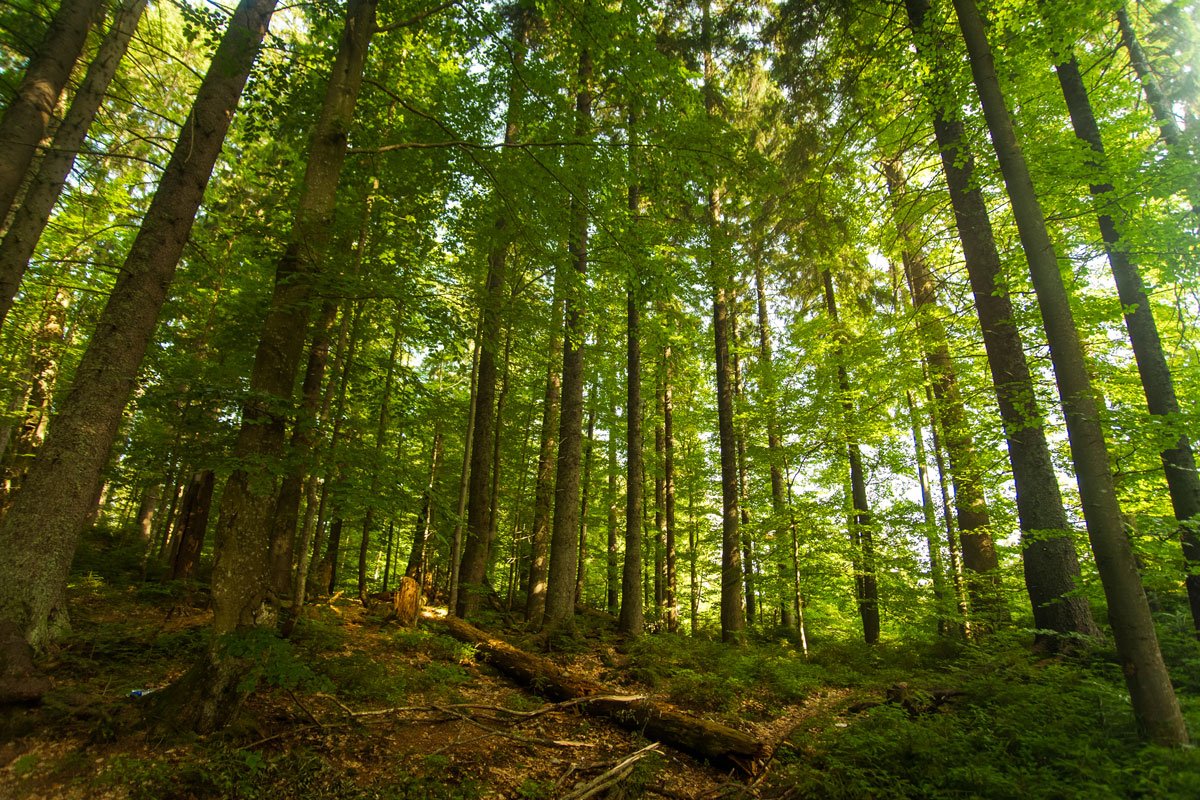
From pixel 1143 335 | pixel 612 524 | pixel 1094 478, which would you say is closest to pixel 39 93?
pixel 1094 478

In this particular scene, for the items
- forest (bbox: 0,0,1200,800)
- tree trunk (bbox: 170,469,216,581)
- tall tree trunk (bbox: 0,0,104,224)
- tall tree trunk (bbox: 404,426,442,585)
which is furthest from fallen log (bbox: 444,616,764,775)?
tall tree trunk (bbox: 0,0,104,224)

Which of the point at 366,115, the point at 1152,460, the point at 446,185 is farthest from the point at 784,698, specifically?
the point at 366,115

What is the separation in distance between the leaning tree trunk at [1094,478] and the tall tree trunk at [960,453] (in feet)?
14.6

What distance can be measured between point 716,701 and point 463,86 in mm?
10779

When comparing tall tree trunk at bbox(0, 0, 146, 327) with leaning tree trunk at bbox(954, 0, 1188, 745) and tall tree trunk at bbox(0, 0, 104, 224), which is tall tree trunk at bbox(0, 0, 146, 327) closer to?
tall tree trunk at bbox(0, 0, 104, 224)

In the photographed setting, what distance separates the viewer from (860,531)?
12.8m

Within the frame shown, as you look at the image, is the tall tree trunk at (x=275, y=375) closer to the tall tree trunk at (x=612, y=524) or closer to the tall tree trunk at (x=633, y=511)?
the tall tree trunk at (x=633, y=511)

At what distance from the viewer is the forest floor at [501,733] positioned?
3.43 meters

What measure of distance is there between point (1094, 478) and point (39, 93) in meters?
10.8

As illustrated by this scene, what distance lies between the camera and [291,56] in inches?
284

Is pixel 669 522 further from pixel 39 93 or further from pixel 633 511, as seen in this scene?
pixel 39 93

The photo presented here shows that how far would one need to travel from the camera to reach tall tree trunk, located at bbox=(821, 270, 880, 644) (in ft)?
40.8

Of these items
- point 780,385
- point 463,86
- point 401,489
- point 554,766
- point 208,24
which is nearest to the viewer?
point 554,766

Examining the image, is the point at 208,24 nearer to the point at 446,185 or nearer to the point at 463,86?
the point at 446,185
